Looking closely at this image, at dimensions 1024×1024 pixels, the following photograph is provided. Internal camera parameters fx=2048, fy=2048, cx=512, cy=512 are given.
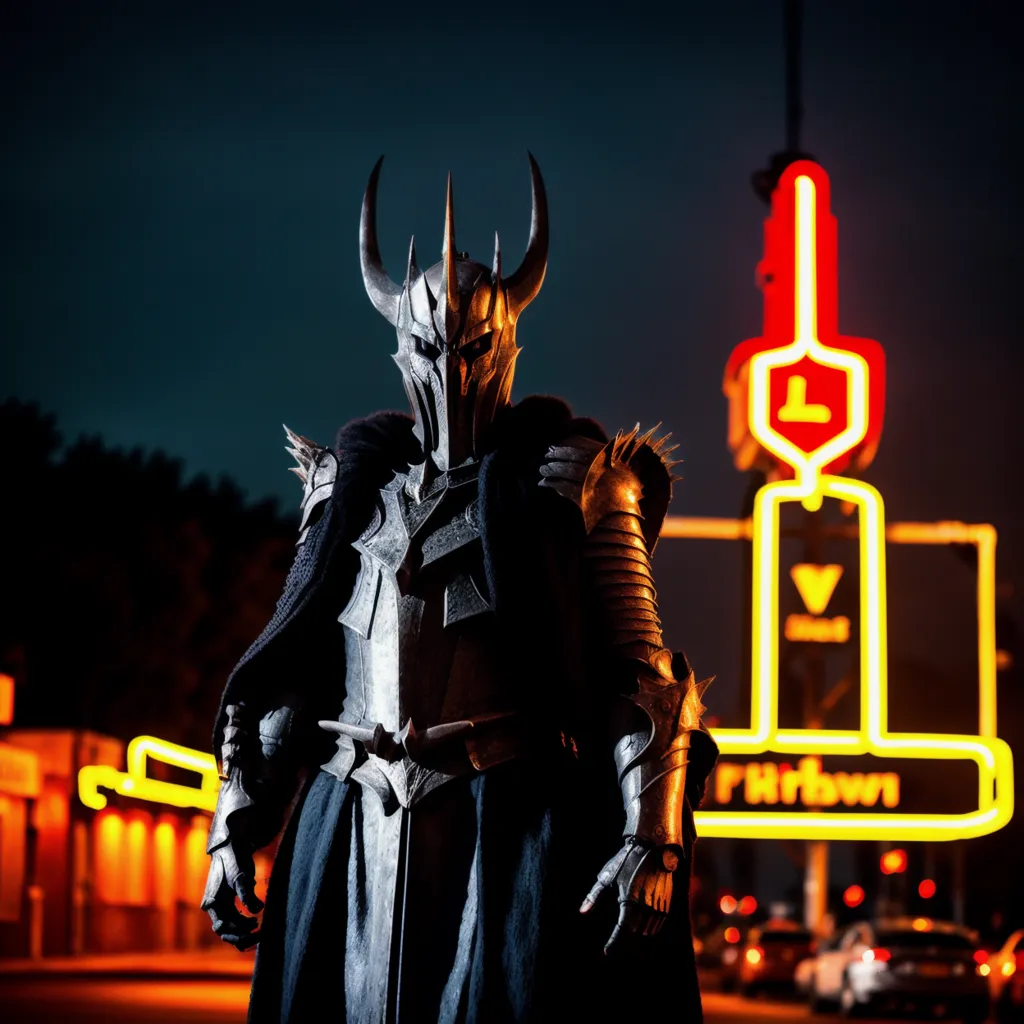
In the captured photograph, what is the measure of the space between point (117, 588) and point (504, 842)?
3945 cm

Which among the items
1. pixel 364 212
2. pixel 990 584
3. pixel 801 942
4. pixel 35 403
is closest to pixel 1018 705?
pixel 801 942

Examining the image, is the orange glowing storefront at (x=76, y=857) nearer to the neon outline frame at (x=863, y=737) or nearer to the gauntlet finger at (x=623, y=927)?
the neon outline frame at (x=863, y=737)

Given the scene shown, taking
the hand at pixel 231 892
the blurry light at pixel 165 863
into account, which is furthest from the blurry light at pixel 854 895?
the hand at pixel 231 892

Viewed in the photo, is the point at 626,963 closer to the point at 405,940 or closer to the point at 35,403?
the point at 405,940

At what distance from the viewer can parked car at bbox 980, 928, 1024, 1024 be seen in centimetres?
2291

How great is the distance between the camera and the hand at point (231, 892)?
19.5 feet

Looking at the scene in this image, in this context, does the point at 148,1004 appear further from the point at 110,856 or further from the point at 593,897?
the point at 110,856

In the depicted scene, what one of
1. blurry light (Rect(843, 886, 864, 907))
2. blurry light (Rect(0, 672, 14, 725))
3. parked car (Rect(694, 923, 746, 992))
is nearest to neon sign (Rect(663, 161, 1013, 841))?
parked car (Rect(694, 923, 746, 992))

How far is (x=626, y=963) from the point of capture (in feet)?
18.9

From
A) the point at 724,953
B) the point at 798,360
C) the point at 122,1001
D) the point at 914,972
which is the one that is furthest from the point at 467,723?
the point at 724,953

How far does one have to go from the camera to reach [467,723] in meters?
5.73

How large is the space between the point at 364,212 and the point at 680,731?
190cm

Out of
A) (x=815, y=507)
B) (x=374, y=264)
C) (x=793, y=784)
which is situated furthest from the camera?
(x=793, y=784)

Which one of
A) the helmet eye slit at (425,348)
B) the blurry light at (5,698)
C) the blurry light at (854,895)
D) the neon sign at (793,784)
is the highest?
the helmet eye slit at (425,348)
